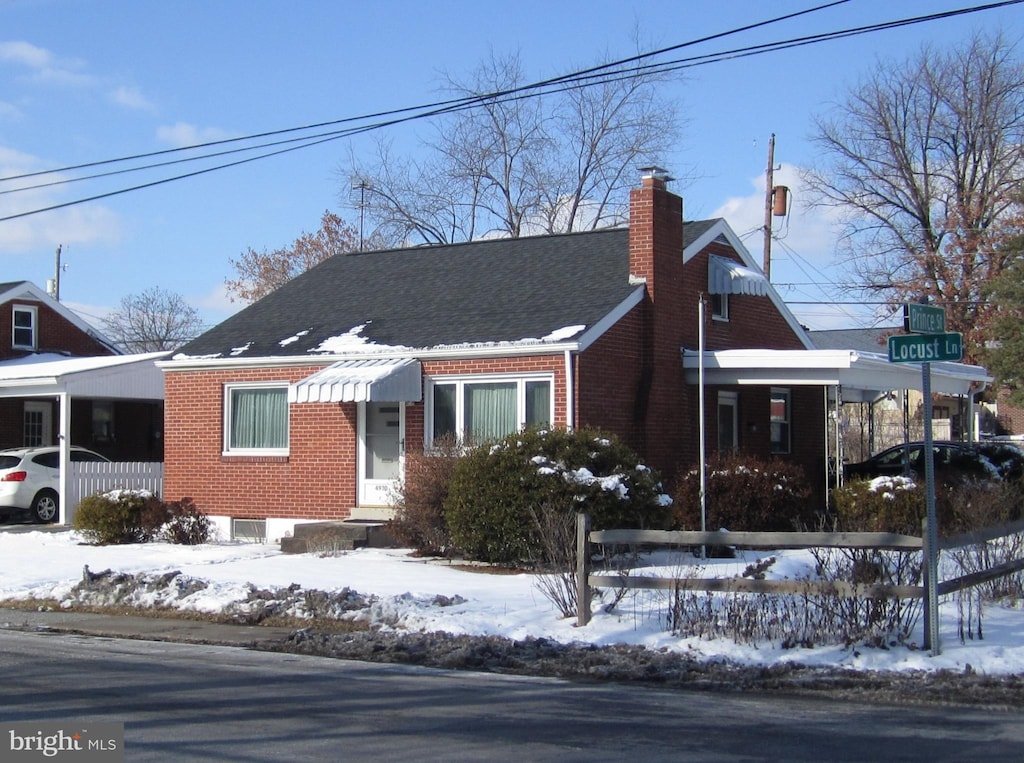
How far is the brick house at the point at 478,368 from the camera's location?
19.1m

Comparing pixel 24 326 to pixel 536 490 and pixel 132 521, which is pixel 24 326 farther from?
pixel 536 490

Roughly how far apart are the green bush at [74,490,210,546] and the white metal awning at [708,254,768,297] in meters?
10.0

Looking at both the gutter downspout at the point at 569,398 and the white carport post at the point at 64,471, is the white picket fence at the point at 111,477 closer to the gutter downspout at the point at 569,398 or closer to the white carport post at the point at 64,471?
the white carport post at the point at 64,471

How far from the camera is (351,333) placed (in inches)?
837

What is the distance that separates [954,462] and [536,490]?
1167cm

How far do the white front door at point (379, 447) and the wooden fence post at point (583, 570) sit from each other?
864 centimetres

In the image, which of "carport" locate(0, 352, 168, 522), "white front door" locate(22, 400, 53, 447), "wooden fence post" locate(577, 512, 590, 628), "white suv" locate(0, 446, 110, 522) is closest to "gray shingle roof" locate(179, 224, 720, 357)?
"carport" locate(0, 352, 168, 522)

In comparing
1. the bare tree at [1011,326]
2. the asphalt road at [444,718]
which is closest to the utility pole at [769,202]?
the bare tree at [1011,326]

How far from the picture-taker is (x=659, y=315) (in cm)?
2017

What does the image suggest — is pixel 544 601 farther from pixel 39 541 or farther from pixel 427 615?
pixel 39 541

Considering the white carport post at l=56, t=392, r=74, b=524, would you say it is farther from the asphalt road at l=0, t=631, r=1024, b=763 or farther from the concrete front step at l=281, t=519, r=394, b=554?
the asphalt road at l=0, t=631, r=1024, b=763

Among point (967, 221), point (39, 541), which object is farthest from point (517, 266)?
point (967, 221)

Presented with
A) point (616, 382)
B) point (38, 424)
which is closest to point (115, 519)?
point (616, 382)

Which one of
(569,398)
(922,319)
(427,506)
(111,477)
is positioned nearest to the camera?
(922,319)
